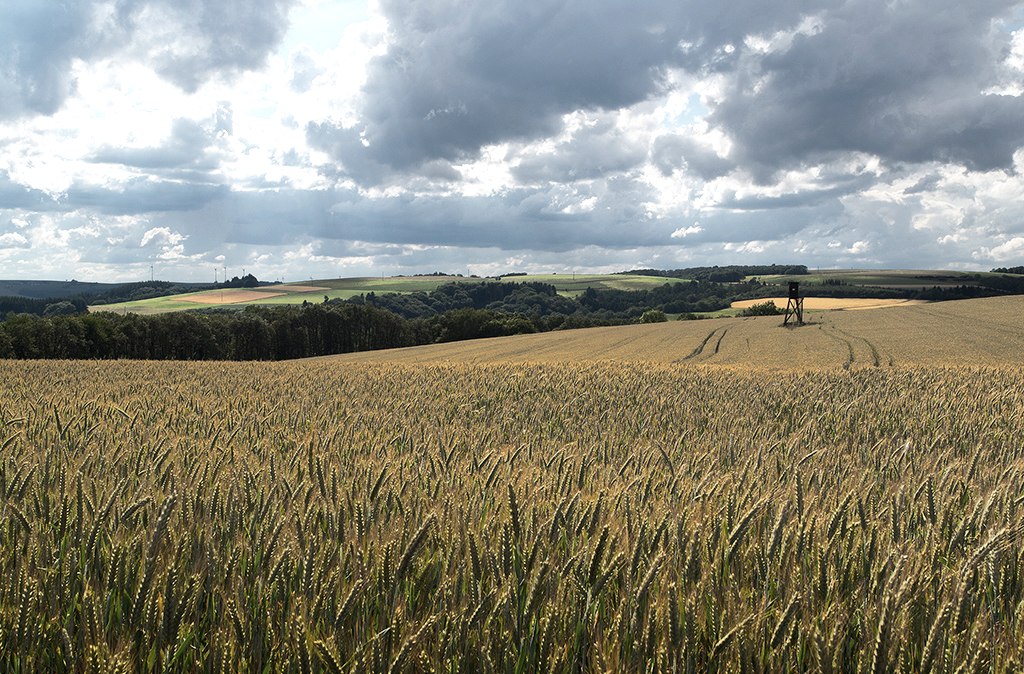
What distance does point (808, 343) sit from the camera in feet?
152

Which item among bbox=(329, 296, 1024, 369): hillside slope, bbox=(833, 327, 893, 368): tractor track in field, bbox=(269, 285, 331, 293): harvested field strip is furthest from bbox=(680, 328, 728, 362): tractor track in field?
bbox=(269, 285, 331, 293): harvested field strip

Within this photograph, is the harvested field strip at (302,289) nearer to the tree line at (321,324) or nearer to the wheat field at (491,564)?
the tree line at (321,324)

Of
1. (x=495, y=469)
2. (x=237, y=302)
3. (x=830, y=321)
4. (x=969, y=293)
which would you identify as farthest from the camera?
(x=237, y=302)

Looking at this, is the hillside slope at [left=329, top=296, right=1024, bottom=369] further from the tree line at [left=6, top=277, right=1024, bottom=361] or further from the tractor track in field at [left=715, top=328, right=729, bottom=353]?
the tree line at [left=6, top=277, right=1024, bottom=361]

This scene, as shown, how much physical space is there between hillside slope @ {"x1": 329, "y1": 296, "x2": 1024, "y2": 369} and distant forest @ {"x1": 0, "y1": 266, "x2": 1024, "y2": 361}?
3430cm

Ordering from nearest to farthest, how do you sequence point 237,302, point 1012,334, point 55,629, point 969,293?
point 55,629, point 1012,334, point 969,293, point 237,302

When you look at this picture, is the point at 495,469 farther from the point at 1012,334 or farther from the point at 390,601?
the point at 1012,334

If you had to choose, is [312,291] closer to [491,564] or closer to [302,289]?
[302,289]

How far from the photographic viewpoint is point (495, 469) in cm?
499

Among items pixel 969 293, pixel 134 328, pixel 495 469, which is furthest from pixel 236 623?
pixel 969 293

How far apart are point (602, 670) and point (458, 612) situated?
22.8 inches

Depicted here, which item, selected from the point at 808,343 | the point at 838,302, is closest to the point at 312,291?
the point at 838,302

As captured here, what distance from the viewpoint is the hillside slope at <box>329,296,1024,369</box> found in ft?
125

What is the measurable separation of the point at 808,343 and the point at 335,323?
68575mm
